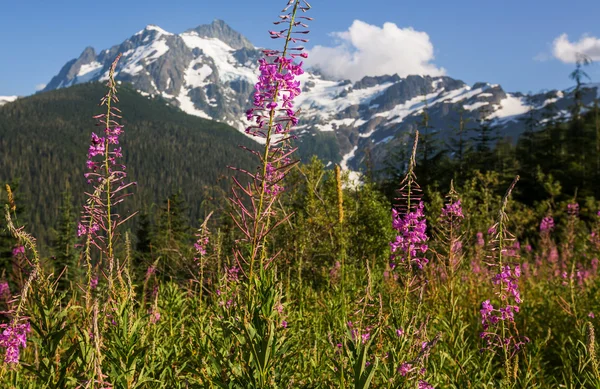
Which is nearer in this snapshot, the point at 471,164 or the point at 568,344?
the point at 568,344

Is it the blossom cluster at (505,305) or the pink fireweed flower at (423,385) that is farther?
the blossom cluster at (505,305)

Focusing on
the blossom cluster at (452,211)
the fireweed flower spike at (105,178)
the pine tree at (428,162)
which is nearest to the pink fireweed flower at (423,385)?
the blossom cluster at (452,211)

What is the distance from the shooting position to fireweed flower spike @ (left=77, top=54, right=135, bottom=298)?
2.96 metres

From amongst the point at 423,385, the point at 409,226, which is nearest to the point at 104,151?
the point at 409,226

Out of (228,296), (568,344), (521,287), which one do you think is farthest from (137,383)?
(521,287)

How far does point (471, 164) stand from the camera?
118 ft

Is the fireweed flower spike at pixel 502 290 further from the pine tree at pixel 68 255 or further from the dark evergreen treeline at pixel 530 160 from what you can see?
the dark evergreen treeline at pixel 530 160

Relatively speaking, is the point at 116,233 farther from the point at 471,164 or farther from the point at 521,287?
the point at 471,164

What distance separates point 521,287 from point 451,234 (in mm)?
4925

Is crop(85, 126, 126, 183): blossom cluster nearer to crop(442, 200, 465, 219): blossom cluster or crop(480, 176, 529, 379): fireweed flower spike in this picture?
crop(442, 200, 465, 219): blossom cluster

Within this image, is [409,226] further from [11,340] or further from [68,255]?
[68,255]

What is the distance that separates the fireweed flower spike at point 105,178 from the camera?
9.73ft

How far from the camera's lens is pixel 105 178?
3.05 m

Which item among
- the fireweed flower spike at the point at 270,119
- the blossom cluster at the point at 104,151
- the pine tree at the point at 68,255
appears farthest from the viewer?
the pine tree at the point at 68,255
